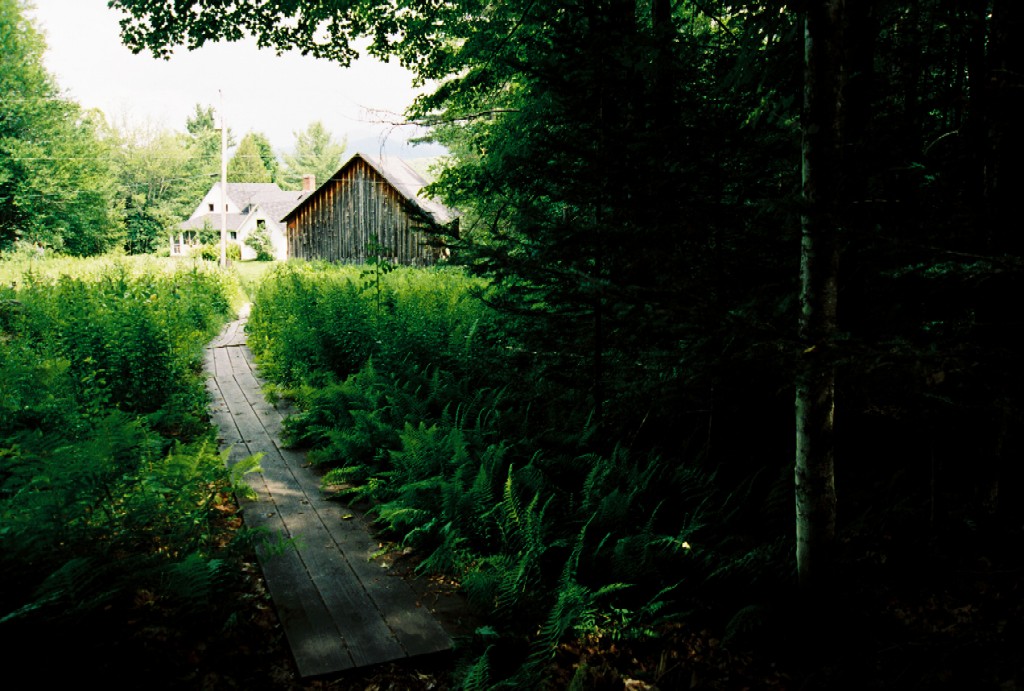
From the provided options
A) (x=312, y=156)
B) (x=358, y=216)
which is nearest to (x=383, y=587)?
(x=358, y=216)

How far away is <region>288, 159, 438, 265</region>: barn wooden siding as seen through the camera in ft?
100

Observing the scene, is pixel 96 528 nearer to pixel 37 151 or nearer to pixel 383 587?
pixel 383 587

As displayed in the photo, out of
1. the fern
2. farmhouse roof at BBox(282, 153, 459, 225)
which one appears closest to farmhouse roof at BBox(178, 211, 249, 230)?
farmhouse roof at BBox(282, 153, 459, 225)

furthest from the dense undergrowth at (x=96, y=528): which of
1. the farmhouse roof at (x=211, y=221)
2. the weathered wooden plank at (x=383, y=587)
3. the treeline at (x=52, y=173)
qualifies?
the farmhouse roof at (x=211, y=221)

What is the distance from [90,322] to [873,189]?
8429 mm

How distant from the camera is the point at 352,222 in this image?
32.5 m

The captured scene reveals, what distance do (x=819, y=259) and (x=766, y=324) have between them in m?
0.84

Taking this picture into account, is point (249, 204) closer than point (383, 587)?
No

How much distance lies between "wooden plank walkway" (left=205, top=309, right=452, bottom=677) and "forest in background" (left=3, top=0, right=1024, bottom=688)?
1.46 ft

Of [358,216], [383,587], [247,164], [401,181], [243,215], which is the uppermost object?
[247,164]

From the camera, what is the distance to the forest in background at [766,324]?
3041 mm

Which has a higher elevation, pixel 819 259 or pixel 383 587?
pixel 819 259

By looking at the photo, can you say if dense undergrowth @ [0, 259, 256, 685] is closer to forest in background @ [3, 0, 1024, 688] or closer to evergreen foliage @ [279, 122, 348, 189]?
forest in background @ [3, 0, 1024, 688]

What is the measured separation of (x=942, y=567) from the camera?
14.5 ft
